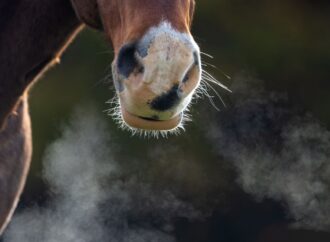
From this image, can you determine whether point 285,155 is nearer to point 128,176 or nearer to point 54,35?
point 128,176

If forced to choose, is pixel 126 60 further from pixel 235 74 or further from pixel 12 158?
pixel 235 74

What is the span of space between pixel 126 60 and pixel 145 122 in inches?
6.4

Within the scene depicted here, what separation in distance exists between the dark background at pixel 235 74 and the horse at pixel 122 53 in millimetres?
3839

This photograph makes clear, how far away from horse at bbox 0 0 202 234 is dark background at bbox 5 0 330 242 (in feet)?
12.6

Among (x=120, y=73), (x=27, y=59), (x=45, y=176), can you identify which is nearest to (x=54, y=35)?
(x=27, y=59)

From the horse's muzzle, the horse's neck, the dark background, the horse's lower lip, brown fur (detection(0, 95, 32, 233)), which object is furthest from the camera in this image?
the dark background

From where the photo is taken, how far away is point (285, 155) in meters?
7.00

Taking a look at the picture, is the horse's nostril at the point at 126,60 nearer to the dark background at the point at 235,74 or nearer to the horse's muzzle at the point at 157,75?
the horse's muzzle at the point at 157,75

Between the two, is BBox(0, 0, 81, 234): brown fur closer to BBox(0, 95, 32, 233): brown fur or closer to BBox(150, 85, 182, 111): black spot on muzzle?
BBox(0, 95, 32, 233): brown fur

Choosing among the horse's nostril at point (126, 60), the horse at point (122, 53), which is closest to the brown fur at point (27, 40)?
the horse at point (122, 53)

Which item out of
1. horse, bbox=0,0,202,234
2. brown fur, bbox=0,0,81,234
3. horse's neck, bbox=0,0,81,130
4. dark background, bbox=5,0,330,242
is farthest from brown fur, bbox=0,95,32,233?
dark background, bbox=5,0,330,242

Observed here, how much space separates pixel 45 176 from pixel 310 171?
7.34ft

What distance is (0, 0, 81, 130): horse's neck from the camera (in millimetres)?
2660

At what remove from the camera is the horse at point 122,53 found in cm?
194
